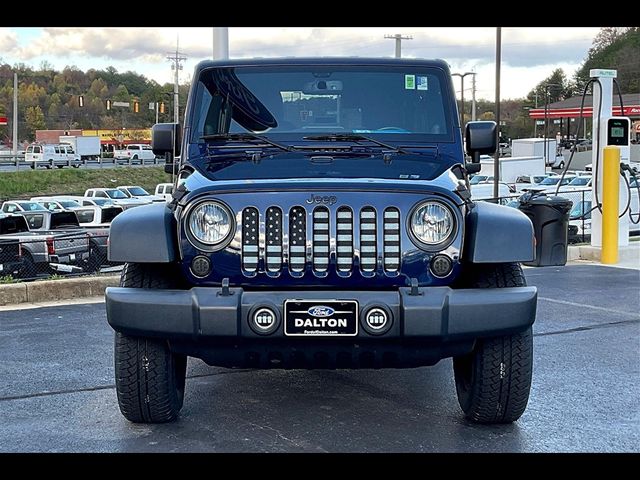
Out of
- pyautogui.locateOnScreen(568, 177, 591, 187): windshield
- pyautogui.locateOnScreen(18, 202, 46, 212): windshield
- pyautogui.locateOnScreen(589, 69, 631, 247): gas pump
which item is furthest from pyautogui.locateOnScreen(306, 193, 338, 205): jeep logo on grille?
pyautogui.locateOnScreen(568, 177, 591, 187): windshield

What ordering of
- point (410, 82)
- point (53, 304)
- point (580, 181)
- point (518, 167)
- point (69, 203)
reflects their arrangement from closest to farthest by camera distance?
1. point (410, 82)
2. point (53, 304)
3. point (69, 203)
4. point (580, 181)
5. point (518, 167)

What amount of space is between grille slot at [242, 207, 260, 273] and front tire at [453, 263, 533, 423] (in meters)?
1.19

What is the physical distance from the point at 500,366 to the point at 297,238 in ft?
4.25

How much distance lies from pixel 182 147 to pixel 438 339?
227cm

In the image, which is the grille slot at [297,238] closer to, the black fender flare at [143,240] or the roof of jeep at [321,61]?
the black fender flare at [143,240]

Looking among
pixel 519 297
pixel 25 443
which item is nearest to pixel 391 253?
pixel 519 297

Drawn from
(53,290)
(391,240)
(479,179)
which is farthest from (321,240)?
(479,179)

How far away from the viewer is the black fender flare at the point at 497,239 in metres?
4.50

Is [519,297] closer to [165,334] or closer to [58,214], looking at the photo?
[165,334]

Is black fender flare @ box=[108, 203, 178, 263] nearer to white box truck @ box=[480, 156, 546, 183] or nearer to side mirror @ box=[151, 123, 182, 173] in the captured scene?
side mirror @ box=[151, 123, 182, 173]

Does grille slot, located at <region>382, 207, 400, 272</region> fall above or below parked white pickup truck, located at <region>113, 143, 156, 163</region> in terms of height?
below

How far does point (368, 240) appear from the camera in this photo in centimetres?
447

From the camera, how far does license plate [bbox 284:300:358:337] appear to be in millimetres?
4289

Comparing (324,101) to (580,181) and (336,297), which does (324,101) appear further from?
(580,181)
